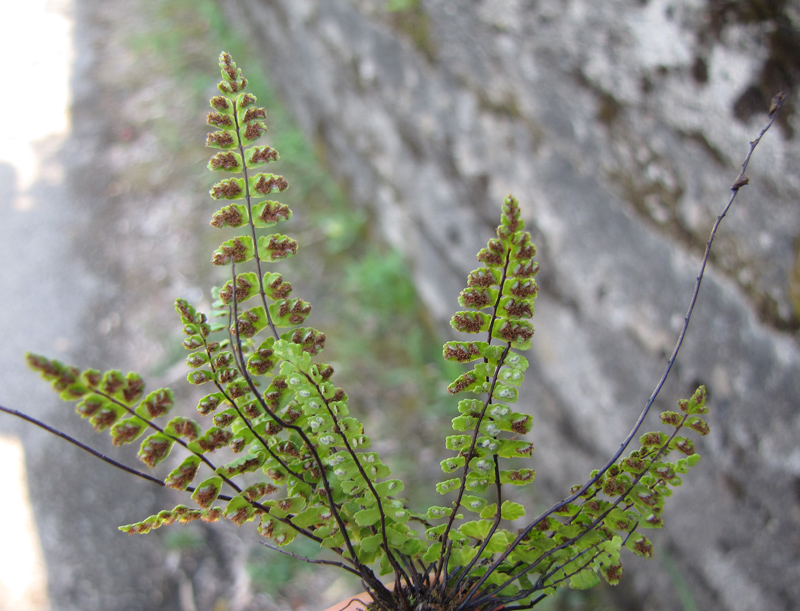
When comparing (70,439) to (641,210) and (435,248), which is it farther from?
(435,248)

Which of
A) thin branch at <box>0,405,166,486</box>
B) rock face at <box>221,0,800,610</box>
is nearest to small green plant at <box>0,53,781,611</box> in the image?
thin branch at <box>0,405,166,486</box>

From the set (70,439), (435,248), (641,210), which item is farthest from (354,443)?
(435,248)

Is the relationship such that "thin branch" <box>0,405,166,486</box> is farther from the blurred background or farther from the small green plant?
the blurred background

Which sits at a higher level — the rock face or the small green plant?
the rock face

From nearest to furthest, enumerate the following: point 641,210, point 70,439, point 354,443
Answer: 1. point 70,439
2. point 354,443
3. point 641,210

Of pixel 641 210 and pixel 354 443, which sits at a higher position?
pixel 641 210
